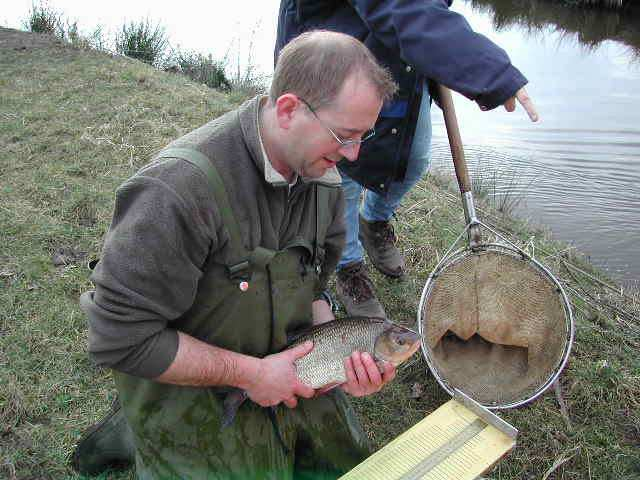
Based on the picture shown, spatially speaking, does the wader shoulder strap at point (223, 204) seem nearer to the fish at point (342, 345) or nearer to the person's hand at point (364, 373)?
the fish at point (342, 345)

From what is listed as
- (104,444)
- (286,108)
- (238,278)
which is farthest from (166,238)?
(104,444)

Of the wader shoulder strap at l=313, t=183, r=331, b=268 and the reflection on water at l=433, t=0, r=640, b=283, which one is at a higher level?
the wader shoulder strap at l=313, t=183, r=331, b=268

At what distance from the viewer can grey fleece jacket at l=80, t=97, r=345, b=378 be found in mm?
1614

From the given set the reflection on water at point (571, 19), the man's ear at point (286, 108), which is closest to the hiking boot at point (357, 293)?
the man's ear at point (286, 108)

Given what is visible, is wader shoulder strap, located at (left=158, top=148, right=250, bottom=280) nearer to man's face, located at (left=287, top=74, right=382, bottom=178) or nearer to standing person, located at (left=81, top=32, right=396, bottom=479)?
standing person, located at (left=81, top=32, right=396, bottom=479)

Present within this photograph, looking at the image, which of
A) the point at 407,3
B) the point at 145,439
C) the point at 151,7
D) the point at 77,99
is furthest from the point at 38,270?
the point at 151,7

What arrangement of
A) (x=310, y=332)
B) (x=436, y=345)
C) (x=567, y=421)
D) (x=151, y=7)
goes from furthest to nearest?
(x=151, y=7) → (x=436, y=345) → (x=567, y=421) → (x=310, y=332)

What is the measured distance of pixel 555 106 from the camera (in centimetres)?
822

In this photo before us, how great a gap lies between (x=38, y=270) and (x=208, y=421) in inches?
78.5

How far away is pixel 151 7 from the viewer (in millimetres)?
12820

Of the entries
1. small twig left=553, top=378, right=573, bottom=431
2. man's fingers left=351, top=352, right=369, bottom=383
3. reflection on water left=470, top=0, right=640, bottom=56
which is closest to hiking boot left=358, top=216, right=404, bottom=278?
small twig left=553, top=378, right=573, bottom=431

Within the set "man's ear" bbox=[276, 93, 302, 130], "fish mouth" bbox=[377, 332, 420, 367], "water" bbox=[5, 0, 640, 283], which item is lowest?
"water" bbox=[5, 0, 640, 283]

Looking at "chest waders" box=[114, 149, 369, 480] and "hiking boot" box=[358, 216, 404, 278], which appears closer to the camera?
"chest waders" box=[114, 149, 369, 480]

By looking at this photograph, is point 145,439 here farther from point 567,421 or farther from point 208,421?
point 567,421
